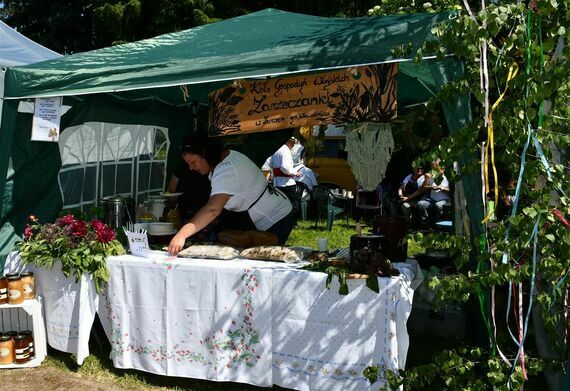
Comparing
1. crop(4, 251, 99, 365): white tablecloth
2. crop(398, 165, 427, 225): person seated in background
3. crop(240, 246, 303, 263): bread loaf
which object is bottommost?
crop(4, 251, 99, 365): white tablecloth

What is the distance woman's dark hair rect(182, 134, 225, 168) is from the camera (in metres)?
3.91

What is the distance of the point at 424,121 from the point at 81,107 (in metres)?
2.52

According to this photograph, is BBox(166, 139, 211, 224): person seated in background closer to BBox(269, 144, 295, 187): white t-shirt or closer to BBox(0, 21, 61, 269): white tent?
BBox(0, 21, 61, 269): white tent

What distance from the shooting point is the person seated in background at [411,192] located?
8148mm

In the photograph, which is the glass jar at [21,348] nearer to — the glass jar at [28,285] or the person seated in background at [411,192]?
the glass jar at [28,285]

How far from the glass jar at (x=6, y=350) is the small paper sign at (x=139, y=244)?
99 cm

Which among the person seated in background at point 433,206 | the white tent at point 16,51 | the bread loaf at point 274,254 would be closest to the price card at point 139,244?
the bread loaf at point 274,254

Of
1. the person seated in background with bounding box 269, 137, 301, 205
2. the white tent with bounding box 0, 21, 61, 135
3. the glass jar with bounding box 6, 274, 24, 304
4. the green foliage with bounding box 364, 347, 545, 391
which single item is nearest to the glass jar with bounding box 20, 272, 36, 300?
the glass jar with bounding box 6, 274, 24, 304

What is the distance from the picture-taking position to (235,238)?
375cm

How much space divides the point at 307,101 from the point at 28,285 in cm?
204

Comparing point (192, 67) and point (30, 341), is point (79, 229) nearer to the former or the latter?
point (30, 341)

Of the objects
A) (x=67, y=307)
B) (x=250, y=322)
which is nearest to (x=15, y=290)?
(x=67, y=307)

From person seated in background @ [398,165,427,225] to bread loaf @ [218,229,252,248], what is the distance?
4569 millimetres

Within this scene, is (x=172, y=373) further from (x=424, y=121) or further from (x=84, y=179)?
(x=424, y=121)
